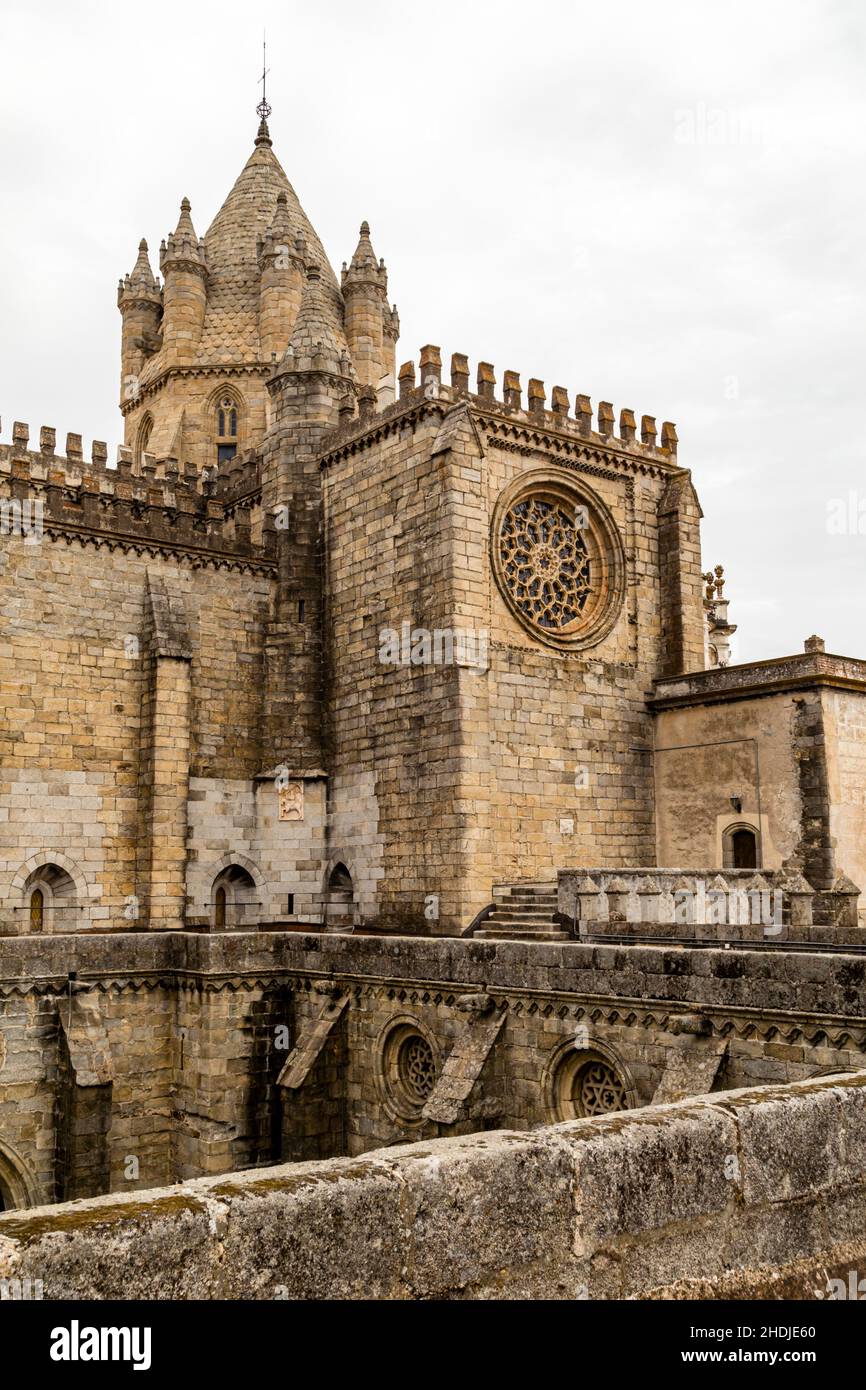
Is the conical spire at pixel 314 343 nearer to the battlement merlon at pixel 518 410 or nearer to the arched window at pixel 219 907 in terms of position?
the battlement merlon at pixel 518 410

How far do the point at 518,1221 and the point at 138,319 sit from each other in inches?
1377

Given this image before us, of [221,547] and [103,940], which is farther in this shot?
[221,547]

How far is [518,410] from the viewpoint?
23.4 meters

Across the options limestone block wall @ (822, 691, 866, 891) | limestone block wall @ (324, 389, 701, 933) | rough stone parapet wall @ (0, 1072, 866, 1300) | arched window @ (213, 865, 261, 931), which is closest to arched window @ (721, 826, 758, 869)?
limestone block wall @ (822, 691, 866, 891)

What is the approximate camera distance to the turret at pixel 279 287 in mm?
32406

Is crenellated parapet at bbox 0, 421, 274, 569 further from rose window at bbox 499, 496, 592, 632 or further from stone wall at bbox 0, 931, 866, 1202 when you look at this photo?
stone wall at bbox 0, 931, 866, 1202

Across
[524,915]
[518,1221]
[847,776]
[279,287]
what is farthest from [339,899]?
[518,1221]

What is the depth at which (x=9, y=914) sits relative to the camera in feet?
68.3

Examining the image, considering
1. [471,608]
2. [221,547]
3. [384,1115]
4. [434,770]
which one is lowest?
[384,1115]

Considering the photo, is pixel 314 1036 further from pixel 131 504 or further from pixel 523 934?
pixel 131 504
